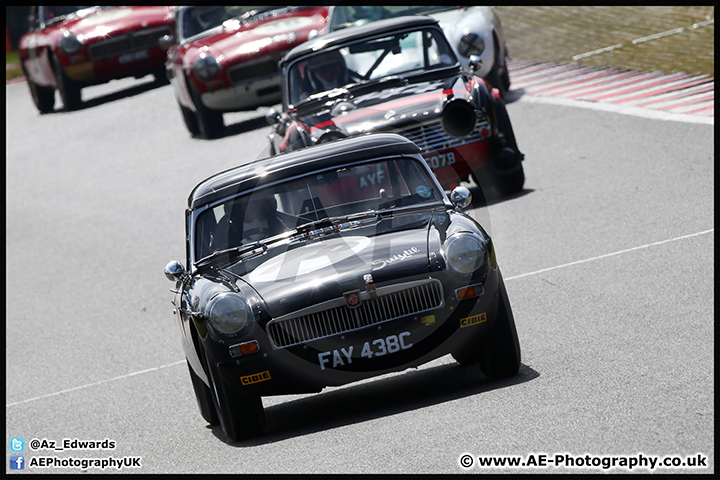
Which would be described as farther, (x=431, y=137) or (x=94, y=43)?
(x=94, y=43)

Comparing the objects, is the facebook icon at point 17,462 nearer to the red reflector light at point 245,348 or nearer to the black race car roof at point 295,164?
the red reflector light at point 245,348

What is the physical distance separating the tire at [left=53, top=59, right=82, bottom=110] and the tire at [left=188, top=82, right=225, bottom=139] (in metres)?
3.90

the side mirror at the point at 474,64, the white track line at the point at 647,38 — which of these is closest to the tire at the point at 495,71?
the white track line at the point at 647,38

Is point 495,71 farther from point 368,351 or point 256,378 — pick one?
point 256,378

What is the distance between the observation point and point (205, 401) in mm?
6570

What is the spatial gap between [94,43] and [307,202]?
1287 centimetres

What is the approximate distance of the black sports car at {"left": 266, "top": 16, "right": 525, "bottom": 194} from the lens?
10.5 meters

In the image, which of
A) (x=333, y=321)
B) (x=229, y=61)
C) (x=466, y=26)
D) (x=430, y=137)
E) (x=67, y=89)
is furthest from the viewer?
(x=67, y=89)

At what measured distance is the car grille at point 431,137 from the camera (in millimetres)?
Result: 10430

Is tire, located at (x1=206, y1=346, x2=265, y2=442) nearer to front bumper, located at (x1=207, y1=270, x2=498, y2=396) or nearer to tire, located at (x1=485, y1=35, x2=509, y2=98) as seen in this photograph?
front bumper, located at (x1=207, y1=270, x2=498, y2=396)

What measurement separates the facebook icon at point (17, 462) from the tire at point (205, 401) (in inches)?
39.1

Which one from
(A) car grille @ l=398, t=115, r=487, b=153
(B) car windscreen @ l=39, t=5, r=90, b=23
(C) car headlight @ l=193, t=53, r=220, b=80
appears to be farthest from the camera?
(B) car windscreen @ l=39, t=5, r=90, b=23

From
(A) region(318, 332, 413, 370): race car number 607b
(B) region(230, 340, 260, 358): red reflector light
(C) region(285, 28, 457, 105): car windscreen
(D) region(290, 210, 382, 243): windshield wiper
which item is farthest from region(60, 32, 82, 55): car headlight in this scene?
(A) region(318, 332, 413, 370): race car number 607b

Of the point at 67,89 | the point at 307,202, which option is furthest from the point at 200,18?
the point at 307,202
